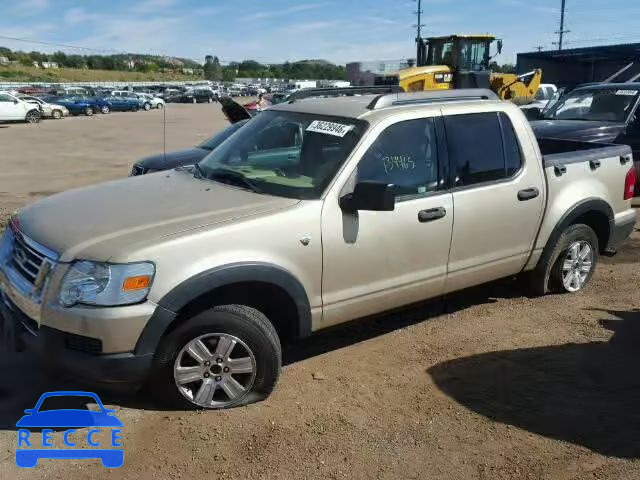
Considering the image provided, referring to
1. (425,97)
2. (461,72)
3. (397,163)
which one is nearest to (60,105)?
(461,72)

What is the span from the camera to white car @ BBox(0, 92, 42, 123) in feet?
100

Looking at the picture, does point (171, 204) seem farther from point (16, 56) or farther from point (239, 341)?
point (16, 56)

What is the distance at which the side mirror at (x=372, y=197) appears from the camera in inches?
141

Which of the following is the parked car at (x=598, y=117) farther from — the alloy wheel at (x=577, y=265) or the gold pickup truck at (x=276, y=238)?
the gold pickup truck at (x=276, y=238)

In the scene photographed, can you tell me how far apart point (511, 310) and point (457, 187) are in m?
1.47

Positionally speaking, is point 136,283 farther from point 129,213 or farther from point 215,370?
point 215,370

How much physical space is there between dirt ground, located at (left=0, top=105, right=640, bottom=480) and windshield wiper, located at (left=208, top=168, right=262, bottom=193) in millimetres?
1151

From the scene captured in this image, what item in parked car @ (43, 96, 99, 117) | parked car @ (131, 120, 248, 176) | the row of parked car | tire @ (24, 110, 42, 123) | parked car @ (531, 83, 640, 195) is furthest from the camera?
parked car @ (43, 96, 99, 117)

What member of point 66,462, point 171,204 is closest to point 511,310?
point 171,204

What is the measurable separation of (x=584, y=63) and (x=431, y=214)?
2873cm

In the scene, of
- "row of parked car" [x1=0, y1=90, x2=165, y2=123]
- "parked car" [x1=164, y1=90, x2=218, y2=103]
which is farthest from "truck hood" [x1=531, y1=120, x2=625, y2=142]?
"parked car" [x1=164, y1=90, x2=218, y2=103]

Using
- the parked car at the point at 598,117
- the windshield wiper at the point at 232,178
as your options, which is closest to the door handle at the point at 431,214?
the windshield wiper at the point at 232,178

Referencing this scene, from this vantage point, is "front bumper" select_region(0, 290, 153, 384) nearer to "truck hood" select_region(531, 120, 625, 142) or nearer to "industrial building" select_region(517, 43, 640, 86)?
"truck hood" select_region(531, 120, 625, 142)

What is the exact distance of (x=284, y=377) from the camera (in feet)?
13.4
